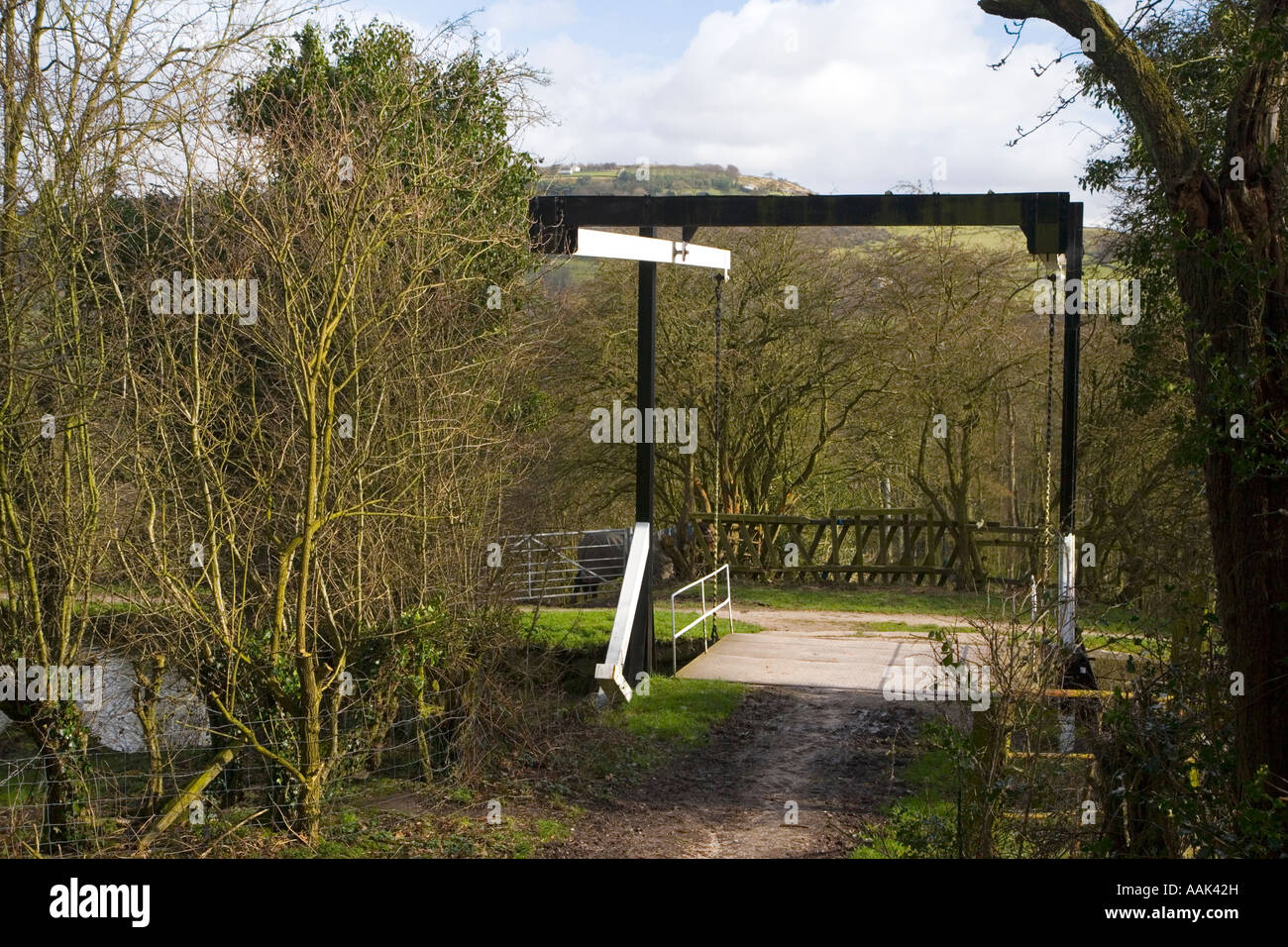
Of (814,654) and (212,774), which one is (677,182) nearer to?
(814,654)

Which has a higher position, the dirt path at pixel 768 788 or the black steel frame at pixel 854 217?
the black steel frame at pixel 854 217

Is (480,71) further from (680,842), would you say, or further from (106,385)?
(680,842)

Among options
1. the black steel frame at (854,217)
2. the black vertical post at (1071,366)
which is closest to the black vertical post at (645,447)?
the black steel frame at (854,217)

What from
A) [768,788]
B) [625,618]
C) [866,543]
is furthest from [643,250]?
[866,543]

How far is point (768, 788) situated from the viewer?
25.5ft

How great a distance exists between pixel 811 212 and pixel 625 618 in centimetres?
389

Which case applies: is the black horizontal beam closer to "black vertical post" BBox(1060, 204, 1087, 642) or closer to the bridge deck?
"black vertical post" BBox(1060, 204, 1087, 642)

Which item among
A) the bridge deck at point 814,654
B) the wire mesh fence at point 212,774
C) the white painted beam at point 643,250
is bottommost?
the bridge deck at point 814,654

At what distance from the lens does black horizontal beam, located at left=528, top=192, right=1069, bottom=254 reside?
9430 millimetres

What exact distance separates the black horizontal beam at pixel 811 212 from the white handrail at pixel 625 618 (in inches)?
110

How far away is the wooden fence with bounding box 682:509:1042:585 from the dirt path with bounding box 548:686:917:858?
7888 millimetres

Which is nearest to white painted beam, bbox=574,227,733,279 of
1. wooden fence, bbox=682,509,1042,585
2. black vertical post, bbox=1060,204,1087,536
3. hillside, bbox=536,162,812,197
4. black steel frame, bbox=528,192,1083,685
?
black steel frame, bbox=528,192,1083,685

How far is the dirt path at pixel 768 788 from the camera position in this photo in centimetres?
658

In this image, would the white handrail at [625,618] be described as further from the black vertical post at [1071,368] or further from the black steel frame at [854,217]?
the black vertical post at [1071,368]
